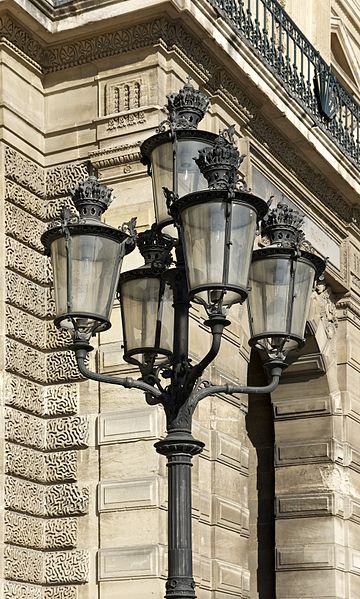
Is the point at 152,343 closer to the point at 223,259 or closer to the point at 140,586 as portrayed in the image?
the point at 223,259

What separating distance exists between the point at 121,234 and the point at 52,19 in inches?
216

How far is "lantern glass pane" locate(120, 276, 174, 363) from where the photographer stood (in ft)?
22.2

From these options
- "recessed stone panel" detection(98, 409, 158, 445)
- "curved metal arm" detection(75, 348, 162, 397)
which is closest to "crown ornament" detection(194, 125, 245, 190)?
"curved metal arm" detection(75, 348, 162, 397)

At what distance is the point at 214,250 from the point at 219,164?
52cm

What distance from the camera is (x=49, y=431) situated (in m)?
11.2

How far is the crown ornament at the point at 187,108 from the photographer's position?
282 inches

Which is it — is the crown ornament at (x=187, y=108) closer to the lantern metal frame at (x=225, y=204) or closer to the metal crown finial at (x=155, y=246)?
the metal crown finial at (x=155, y=246)

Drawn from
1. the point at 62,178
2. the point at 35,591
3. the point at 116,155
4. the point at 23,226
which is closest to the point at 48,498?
the point at 35,591

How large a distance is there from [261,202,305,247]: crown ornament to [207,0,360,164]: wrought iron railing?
505 cm

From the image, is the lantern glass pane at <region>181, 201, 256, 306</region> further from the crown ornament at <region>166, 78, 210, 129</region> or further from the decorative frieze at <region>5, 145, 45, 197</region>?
the decorative frieze at <region>5, 145, 45, 197</region>

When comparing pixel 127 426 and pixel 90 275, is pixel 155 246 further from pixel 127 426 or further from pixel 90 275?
pixel 127 426

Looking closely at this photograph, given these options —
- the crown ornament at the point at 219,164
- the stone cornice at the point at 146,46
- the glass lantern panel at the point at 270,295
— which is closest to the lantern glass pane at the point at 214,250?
the crown ornament at the point at 219,164

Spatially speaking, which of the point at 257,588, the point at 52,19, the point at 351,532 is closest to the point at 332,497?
the point at 351,532

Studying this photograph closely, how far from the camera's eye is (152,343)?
6742 mm
